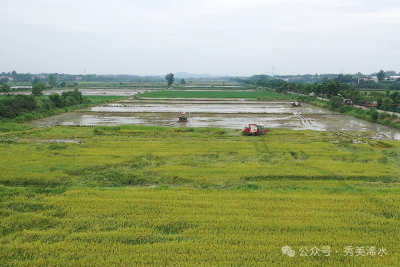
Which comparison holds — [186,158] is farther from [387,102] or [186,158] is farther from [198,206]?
[387,102]

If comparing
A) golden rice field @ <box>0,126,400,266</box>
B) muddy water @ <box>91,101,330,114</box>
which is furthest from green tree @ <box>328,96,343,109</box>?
golden rice field @ <box>0,126,400,266</box>

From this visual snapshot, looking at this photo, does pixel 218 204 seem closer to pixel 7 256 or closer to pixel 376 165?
pixel 7 256

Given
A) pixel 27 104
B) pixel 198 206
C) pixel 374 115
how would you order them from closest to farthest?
pixel 198 206 → pixel 374 115 → pixel 27 104

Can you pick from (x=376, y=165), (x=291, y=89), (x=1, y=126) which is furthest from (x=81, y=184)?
(x=291, y=89)

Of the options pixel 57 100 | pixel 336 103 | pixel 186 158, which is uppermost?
pixel 57 100

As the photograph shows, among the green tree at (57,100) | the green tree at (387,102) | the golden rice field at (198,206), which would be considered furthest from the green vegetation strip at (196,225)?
the green tree at (57,100)

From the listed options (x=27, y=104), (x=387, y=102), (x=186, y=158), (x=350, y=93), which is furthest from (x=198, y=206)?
(x=350, y=93)

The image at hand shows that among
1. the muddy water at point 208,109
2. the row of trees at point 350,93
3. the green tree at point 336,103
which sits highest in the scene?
the row of trees at point 350,93

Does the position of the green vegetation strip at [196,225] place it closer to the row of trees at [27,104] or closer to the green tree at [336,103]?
the row of trees at [27,104]

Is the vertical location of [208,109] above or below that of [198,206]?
above

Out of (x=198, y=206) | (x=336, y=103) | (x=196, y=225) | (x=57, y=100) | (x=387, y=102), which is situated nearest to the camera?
(x=196, y=225)
